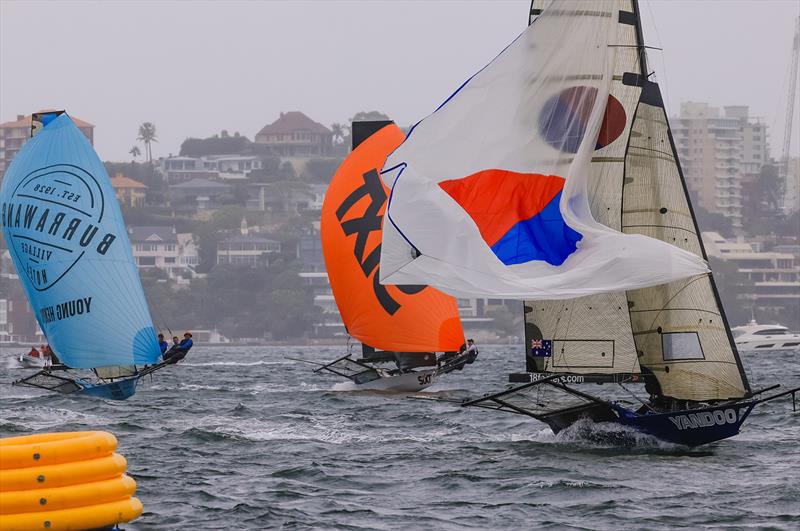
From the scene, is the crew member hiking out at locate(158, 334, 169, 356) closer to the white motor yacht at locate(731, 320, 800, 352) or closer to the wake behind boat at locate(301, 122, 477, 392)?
the wake behind boat at locate(301, 122, 477, 392)

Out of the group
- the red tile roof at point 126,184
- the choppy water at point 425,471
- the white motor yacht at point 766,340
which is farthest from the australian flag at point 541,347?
the red tile roof at point 126,184

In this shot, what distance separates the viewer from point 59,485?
1005 centimetres

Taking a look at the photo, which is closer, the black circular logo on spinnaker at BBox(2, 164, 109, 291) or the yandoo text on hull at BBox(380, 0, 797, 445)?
the yandoo text on hull at BBox(380, 0, 797, 445)

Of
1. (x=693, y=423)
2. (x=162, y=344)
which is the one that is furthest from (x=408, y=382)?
(x=693, y=423)

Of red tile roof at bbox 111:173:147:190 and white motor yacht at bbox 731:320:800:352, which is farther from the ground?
red tile roof at bbox 111:173:147:190

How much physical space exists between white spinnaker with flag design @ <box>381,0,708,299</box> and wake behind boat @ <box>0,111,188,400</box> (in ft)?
38.9

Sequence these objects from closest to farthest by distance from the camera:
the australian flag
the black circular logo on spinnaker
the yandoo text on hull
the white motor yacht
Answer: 1. the yandoo text on hull
2. the australian flag
3. the black circular logo on spinnaker
4. the white motor yacht

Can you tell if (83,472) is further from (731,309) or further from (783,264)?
(783,264)

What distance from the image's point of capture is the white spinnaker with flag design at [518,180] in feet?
53.6

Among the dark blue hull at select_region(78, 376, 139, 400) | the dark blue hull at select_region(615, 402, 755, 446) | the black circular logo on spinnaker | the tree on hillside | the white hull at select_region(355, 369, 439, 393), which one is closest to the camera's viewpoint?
the dark blue hull at select_region(615, 402, 755, 446)

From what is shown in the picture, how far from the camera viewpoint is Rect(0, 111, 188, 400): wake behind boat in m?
27.9

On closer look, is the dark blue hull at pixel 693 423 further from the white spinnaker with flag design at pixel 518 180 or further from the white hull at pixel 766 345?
the white hull at pixel 766 345

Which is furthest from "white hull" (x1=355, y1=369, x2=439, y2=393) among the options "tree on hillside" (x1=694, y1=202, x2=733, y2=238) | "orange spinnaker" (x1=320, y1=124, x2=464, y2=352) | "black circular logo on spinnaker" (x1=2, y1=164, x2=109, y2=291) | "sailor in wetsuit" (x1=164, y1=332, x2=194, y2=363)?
"tree on hillside" (x1=694, y1=202, x2=733, y2=238)

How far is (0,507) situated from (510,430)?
12.9m
